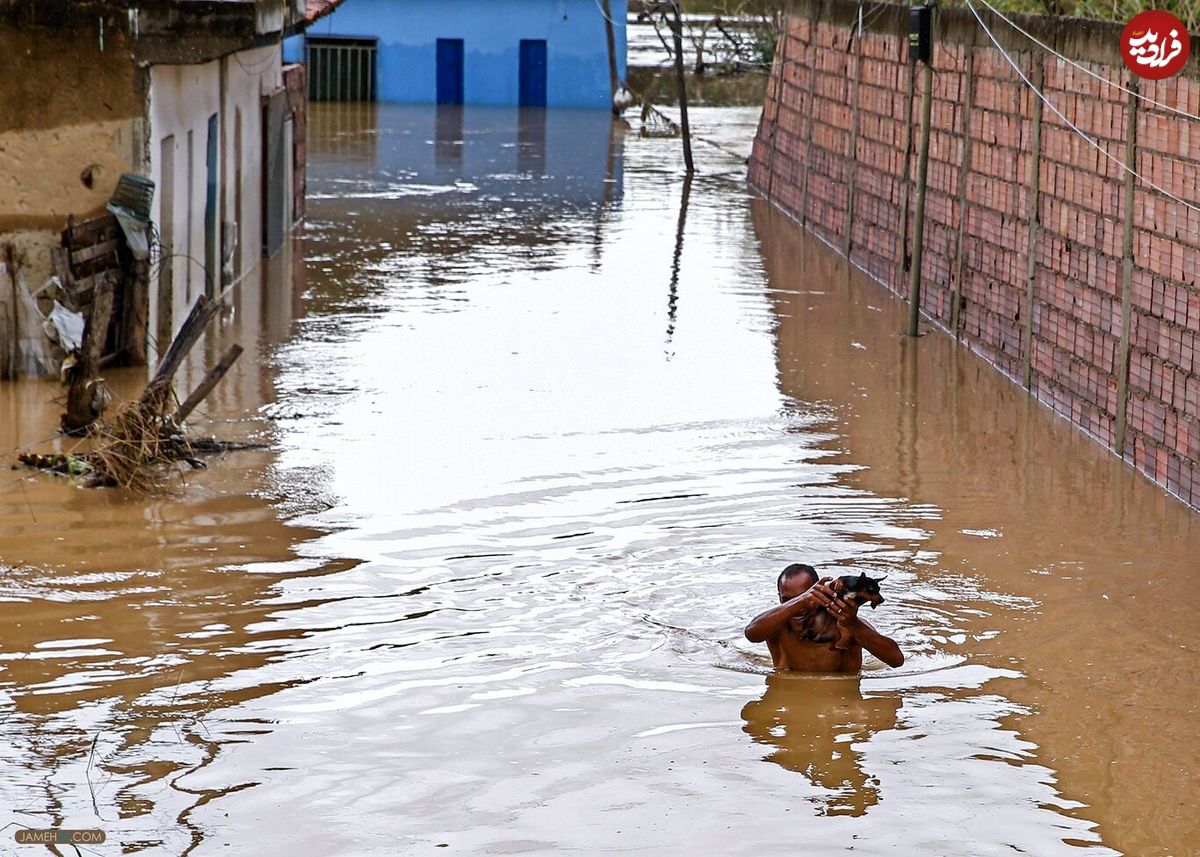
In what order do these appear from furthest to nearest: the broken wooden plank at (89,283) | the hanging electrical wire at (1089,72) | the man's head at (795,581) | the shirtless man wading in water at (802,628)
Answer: the broken wooden plank at (89,283) → the hanging electrical wire at (1089,72) → the man's head at (795,581) → the shirtless man wading in water at (802,628)

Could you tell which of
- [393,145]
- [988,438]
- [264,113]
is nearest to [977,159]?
[988,438]

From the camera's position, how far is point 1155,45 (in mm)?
10477

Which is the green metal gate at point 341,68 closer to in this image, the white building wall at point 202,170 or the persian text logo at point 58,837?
the white building wall at point 202,170

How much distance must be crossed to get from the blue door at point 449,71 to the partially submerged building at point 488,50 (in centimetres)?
3

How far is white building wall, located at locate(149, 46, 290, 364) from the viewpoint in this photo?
1366cm

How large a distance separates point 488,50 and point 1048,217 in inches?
1256

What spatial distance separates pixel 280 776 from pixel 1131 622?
4.22 meters

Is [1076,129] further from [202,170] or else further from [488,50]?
[488,50]

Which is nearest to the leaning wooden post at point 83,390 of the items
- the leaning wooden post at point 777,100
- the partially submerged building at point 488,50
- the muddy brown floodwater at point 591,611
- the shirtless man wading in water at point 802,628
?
the muddy brown floodwater at point 591,611

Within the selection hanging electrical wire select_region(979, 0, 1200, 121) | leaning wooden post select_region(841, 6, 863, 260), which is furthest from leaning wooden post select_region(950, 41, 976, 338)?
leaning wooden post select_region(841, 6, 863, 260)

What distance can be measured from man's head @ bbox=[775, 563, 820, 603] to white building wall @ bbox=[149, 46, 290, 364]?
289 inches

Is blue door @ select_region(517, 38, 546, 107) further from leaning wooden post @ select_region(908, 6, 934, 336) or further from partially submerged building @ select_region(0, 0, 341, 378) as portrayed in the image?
partially submerged building @ select_region(0, 0, 341, 378)

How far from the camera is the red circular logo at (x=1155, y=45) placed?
10.3 metres

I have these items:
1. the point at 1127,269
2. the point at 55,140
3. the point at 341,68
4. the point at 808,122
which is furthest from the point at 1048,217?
the point at 341,68
